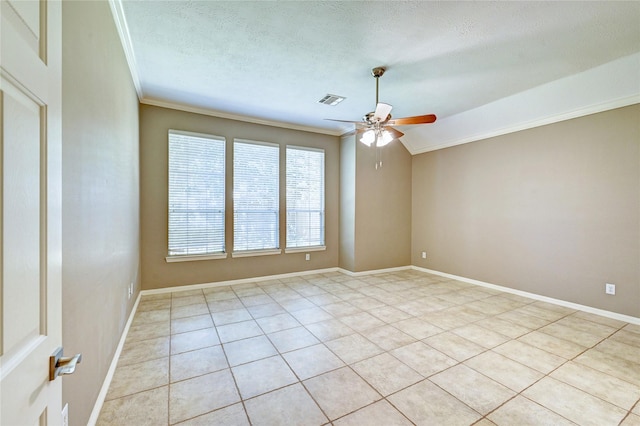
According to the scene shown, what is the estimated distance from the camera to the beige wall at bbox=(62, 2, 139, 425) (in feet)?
4.42

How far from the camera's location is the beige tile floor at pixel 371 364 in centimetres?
179

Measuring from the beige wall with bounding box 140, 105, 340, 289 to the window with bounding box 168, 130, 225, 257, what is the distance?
11 centimetres

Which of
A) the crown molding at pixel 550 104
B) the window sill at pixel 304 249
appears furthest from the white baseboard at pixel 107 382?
the crown molding at pixel 550 104

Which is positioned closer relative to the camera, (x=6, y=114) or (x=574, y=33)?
(x=6, y=114)

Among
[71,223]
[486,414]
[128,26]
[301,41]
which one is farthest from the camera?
[301,41]

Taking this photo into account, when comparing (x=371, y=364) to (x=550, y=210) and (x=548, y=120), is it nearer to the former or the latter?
(x=550, y=210)

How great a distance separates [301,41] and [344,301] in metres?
3.26

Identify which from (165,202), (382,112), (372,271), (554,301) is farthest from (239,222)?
(554,301)

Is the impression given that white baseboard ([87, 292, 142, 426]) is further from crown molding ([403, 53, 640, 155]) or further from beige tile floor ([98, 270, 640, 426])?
crown molding ([403, 53, 640, 155])

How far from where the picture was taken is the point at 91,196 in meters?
1.70

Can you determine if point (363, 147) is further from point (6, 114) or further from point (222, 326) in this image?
point (6, 114)

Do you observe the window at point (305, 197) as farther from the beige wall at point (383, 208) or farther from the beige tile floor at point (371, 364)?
the beige tile floor at point (371, 364)

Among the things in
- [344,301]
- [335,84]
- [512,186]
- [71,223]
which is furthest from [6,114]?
[512,186]

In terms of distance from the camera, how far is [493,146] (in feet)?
15.0
